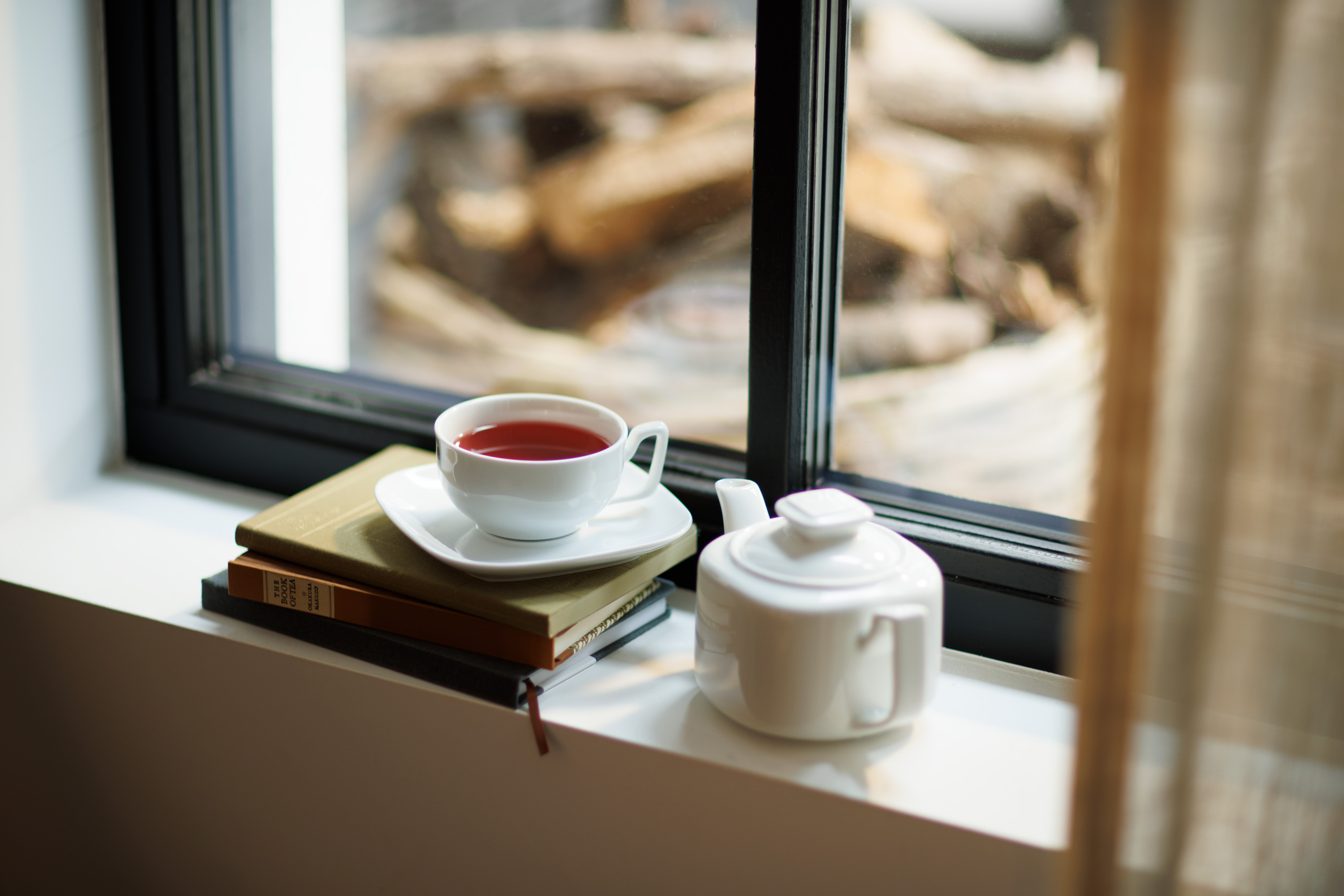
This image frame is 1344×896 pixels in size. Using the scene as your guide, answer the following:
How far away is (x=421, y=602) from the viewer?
2.36 ft

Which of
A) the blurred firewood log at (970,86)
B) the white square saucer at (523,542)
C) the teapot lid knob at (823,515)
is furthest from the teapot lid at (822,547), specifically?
the blurred firewood log at (970,86)

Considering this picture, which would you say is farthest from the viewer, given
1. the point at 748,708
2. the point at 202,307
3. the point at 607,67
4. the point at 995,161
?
the point at 607,67

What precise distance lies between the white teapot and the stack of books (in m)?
0.10

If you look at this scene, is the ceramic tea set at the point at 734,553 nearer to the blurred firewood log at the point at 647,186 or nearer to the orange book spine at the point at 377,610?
the orange book spine at the point at 377,610

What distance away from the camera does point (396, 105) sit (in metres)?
1.34

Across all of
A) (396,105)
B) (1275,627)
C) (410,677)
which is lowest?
(410,677)

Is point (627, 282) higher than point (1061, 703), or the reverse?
point (627, 282)

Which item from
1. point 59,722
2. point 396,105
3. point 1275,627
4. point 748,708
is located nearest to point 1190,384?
point 1275,627

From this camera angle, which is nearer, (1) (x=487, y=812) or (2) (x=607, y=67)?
(1) (x=487, y=812)

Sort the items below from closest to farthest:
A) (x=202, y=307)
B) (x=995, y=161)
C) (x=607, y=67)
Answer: (x=995, y=161), (x=202, y=307), (x=607, y=67)

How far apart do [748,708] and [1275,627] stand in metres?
0.29

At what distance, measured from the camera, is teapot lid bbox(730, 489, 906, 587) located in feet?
2.03

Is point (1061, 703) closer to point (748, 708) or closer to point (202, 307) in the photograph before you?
point (748, 708)

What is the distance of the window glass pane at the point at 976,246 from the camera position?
0.86 meters
